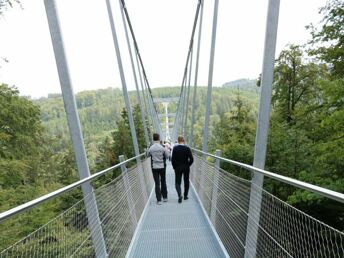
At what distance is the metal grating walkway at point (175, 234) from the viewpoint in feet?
11.4

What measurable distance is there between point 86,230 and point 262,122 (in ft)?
5.77

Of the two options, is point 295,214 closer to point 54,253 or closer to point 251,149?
point 54,253

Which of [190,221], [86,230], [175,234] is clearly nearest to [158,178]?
[190,221]

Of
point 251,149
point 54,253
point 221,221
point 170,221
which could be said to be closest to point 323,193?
point 54,253

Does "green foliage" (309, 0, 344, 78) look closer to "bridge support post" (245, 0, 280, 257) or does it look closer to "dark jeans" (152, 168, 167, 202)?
"dark jeans" (152, 168, 167, 202)

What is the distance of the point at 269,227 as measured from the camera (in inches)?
87.4

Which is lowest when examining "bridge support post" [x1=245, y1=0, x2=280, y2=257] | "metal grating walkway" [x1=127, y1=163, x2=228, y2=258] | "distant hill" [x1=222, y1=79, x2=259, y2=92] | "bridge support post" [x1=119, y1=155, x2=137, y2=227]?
"distant hill" [x1=222, y1=79, x2=259, y2=92]

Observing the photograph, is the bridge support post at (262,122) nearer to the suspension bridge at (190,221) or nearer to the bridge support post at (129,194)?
the suspension bridge at (190,221)

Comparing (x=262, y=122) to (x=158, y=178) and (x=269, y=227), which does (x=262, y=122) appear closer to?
(x=269, y=227)

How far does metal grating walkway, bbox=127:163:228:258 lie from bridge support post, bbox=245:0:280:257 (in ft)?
2.47

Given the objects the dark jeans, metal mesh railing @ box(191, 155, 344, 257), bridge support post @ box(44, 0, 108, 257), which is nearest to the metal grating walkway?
metal mesh railing @ box(191, 155, 344, 257)

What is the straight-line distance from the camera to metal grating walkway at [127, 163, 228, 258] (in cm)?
347

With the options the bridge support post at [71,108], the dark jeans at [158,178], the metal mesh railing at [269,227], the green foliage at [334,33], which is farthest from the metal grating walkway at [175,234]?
the green foliage at [334,33]

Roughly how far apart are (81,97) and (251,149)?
3085cm
